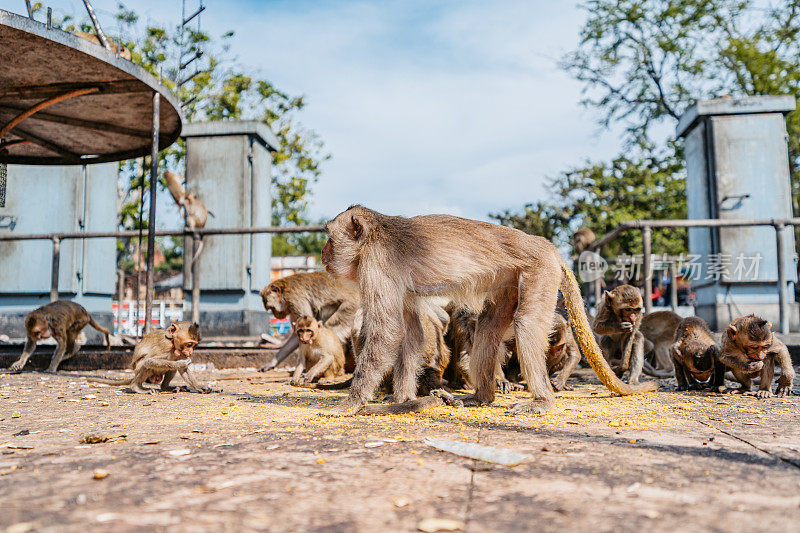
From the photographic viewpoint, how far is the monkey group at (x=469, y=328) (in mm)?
4156

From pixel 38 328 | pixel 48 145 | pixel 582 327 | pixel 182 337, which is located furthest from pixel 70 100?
pixel 582 327

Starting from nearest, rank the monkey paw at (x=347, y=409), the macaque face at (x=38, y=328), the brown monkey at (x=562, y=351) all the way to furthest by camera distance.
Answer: the monkey paw at (x=347, y=409) < the brown monkey at (x=562, y=351) < the macaque face at (x=38, y=328)

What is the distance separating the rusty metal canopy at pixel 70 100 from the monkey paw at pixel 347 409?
12.3ft

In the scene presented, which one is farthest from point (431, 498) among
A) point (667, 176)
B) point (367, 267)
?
point (667, 176)

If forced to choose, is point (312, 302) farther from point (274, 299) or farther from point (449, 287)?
point (449, 287)

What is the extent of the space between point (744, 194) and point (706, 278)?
5.41 feet

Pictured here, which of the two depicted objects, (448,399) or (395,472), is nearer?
(395,472)

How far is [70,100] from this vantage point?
21.9 ft

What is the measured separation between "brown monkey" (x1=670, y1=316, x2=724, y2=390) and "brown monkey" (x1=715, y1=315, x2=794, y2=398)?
10.6 inches

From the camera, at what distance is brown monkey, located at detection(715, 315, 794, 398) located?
476 centimetres

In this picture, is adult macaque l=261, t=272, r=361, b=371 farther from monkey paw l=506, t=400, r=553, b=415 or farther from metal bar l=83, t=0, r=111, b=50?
monkey paw l=506, t=400, r=553, b=415

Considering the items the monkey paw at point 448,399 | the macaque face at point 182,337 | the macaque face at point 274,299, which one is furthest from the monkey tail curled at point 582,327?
the macaque face at point 274,299

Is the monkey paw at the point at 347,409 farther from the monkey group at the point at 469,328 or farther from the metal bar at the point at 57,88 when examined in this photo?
the metal bar at the point at 57,88

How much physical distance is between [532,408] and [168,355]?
334 cm
